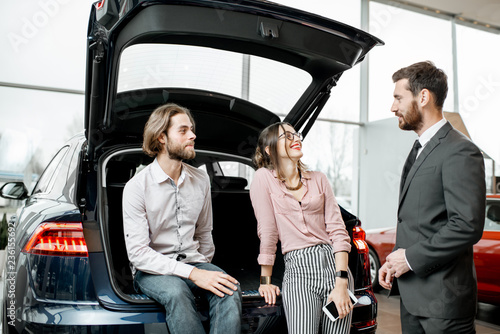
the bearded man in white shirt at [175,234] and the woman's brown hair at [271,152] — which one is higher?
the woman's brown hair at [271,152]

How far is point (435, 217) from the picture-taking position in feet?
5.05

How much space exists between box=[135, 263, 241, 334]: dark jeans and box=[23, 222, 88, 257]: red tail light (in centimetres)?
31

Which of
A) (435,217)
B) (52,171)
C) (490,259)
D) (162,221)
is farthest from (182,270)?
(490,259)

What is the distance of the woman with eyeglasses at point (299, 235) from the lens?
1.86 m

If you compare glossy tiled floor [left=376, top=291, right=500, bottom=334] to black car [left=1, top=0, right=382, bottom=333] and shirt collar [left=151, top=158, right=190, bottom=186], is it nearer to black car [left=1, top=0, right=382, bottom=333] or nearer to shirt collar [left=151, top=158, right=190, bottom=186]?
black car [left=1, top=0, right=382, bottom=333]

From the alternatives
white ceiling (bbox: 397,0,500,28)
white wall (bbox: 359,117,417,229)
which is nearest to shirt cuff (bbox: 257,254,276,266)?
white wall (bbox: 359,117,417,229)

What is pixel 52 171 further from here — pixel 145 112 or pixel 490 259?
pixel 490 259

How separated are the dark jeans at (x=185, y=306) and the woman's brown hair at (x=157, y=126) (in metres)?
0.61

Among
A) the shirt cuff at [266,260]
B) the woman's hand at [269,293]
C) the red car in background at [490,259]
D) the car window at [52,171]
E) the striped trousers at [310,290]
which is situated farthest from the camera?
the red car in background at [490,259]

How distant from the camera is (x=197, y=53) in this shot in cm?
193

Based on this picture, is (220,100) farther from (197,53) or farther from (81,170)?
(81,170)

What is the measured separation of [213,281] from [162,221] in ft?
1.24

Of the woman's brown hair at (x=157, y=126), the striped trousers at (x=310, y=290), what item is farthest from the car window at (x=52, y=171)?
the striped trousers at (x=310, y=290)

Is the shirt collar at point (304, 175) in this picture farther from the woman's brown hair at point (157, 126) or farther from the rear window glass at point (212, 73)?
the woman's brown hair at point (157, 126)
